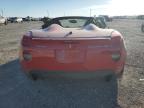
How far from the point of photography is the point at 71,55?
385 centimetres

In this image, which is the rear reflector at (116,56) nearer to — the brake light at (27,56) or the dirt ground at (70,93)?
the dirt ground at (70,93)

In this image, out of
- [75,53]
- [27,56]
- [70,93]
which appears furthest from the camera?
[70,93]

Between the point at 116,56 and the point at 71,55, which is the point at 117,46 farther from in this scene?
the point at 71,55

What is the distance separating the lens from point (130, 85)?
4598 mm

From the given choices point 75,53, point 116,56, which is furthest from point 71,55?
point 116,56

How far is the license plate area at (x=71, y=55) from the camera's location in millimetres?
3834

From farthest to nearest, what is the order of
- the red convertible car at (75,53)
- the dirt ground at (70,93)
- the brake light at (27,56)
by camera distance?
the brake light at (27,56)
the red convertible car at (75,53)
the dirt ground at (70,93)

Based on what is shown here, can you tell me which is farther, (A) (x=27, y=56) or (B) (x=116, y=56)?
(A) (x=27, y=56)

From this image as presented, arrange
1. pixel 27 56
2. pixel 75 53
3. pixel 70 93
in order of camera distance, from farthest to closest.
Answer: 1. pixel 70 93
2. pixel 27 56
3. pixel 75 53

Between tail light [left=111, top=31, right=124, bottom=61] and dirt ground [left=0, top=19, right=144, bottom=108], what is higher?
tail light [left=111, top=31, right=124, bottom=61]

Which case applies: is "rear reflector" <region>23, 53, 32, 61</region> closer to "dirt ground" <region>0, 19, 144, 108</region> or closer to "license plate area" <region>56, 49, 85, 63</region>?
"license plate area" <region>56, 49, 85, 63</region>

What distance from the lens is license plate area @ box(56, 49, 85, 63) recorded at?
383 centimetres

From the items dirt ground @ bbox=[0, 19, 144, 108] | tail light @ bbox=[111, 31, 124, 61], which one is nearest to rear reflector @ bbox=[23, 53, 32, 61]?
dirt ground @ bbox=[0, 19, 144, 108]

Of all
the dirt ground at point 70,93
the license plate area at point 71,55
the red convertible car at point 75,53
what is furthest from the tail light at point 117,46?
the dirt ground at point 70,93
